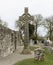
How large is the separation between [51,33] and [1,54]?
152 ft

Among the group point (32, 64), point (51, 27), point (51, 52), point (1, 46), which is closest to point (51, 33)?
point (51, 27)

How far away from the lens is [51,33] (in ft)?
217

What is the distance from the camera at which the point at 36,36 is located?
64.2m

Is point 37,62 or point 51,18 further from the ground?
point 51,18

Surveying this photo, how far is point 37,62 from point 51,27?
162ft

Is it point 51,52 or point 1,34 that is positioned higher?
point 1,34

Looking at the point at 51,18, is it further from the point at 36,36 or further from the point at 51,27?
the point at 36,36

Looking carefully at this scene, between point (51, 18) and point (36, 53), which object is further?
point (51, 18)

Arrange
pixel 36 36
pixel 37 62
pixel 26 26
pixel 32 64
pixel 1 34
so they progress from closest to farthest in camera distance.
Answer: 1. pixel 32 64
2. pixel 37 62
3. pixel 1 34
4. pixel 26 26
5. pixel 36 36

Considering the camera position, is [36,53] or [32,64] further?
[36,53]

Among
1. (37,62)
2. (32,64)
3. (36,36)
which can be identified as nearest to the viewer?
(32,64)

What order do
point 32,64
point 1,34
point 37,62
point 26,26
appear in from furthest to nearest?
1. point 26,26
2. point 1,34
3. point 37,62
4. point 32,64

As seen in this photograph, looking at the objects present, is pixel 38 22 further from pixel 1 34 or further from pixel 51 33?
pixel 1 34

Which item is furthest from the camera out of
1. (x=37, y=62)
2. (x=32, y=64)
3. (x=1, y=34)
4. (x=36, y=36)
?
(x=36, y=36)
